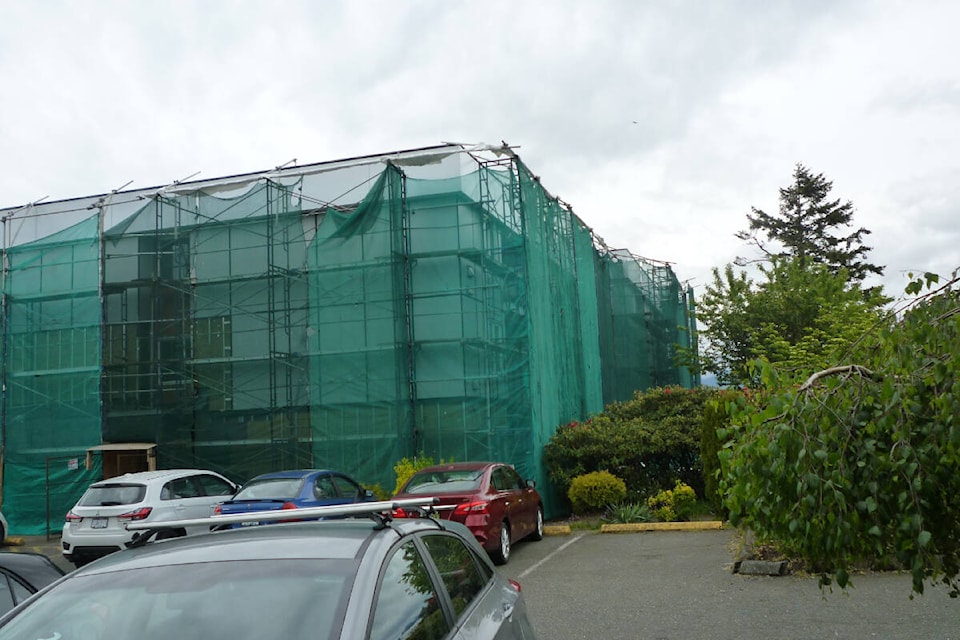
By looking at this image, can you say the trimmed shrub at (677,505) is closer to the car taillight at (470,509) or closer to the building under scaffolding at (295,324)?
the building under scaffolding at (295,324)

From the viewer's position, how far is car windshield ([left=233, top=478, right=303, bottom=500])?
13.0 meters

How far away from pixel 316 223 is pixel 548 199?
5.97 metres

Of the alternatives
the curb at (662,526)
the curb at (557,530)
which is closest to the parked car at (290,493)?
the curb at (557,530)

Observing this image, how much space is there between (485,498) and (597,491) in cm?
571

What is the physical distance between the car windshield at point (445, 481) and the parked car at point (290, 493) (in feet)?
3.06

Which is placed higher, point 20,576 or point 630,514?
point 20,576

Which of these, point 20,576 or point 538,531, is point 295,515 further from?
point 538,531

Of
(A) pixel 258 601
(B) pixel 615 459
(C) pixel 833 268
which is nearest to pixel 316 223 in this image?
(B) pixel 615 459

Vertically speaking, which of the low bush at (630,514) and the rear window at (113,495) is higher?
the rear window at (113,495)

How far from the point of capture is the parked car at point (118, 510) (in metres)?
13.9

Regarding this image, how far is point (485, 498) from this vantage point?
39.8ft

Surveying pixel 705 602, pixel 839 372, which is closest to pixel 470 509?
pixel 705 602

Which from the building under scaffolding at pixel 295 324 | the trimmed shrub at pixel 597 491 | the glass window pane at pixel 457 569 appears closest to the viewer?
the glass window pane at pixel 457 569

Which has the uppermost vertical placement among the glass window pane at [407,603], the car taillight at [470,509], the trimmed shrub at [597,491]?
the glass window pane at [407,603]
